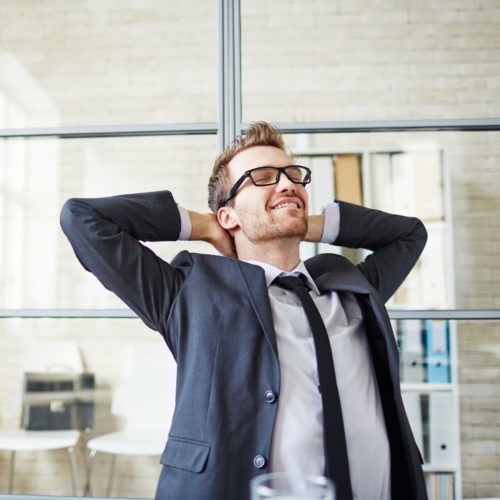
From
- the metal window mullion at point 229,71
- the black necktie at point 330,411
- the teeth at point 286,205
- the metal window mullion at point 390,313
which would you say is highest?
the metal window mullion at point 229,71

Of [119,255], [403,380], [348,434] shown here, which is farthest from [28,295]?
[403,380]

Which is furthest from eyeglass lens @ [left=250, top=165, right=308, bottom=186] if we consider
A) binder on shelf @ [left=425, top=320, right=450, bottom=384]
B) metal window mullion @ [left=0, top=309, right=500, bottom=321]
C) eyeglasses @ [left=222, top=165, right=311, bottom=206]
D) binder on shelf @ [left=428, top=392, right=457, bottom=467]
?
binder on shelf @ [left=428, top=392, right=457, bottom=467]

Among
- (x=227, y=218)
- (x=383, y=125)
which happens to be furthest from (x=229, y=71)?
(x=227, y=218)

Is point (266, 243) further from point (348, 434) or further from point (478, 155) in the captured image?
point (478, 155)

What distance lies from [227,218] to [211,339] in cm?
42

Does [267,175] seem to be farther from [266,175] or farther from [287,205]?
[287,205]

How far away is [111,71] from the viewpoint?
2365 millimetres

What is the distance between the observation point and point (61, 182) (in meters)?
2.24

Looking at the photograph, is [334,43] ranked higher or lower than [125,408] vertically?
higher

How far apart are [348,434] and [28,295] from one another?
4.38 feet

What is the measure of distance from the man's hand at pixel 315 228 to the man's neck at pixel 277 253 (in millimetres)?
101

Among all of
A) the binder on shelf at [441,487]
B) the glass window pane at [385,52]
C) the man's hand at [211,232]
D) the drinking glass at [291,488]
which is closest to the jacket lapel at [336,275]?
the man's hand at [211,232]

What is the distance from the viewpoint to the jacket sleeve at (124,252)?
4.70ft

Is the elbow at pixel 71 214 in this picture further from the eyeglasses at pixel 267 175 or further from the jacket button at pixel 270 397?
the jacket button at pixel 270 397
